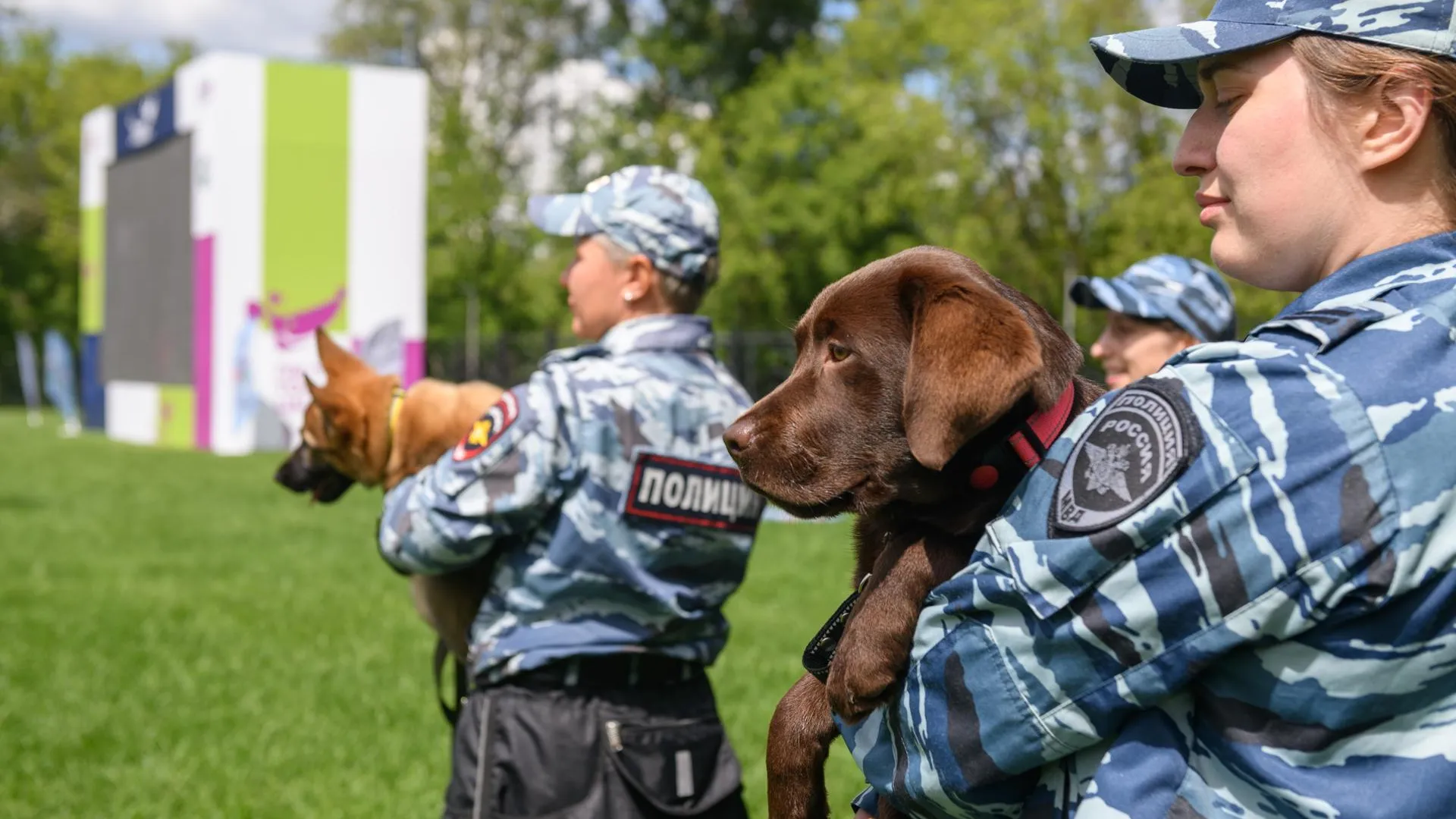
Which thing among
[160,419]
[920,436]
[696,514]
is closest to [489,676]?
[696,514]

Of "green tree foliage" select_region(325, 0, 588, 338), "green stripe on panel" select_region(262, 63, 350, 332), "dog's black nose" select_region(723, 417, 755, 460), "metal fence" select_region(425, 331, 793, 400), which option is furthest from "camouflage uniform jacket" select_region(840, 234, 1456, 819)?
"green tree foliage" select_region(325, 0, 588, 338)

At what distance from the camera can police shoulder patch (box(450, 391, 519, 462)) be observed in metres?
3.58

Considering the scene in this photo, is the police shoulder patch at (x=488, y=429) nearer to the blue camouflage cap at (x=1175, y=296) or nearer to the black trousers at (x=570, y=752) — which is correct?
the black trousers at (x=570, y=752)

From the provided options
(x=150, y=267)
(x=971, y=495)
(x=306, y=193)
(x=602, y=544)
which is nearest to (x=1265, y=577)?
(x=971, y=495)

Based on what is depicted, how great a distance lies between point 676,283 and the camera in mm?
4086

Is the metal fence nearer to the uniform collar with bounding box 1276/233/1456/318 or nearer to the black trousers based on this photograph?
the black trousers

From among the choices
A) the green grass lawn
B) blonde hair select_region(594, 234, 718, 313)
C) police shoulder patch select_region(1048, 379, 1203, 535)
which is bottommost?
the green grass lawn

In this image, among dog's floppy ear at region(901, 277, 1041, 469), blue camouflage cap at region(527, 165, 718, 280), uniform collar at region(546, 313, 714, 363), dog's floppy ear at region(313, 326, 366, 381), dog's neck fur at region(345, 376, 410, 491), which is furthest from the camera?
dog's floppy ear at region(313, 326, 366, 381)

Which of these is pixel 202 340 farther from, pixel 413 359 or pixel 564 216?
pixel 564 216

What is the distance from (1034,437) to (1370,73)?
0.65 meters

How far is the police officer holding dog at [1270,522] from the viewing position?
1.49 m

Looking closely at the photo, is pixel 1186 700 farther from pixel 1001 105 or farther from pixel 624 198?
pixel 1001 105

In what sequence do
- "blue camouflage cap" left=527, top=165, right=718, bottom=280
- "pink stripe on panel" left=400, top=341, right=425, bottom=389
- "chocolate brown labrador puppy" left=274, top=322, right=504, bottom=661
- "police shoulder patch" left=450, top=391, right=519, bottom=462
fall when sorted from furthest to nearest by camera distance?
"pink stripe on panel" left=400, top=341, right=425, bottom=389, "chocolate brown labrador puppy" left=274, top=322, right=504, bottom=661, "blue camouflage cap" left=527, top=165, right=718, bottom=280, "police shoulder patch" left=450, top=391, right=519, bottom=462

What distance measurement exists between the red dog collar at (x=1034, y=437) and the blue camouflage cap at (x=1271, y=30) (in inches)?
19.2
